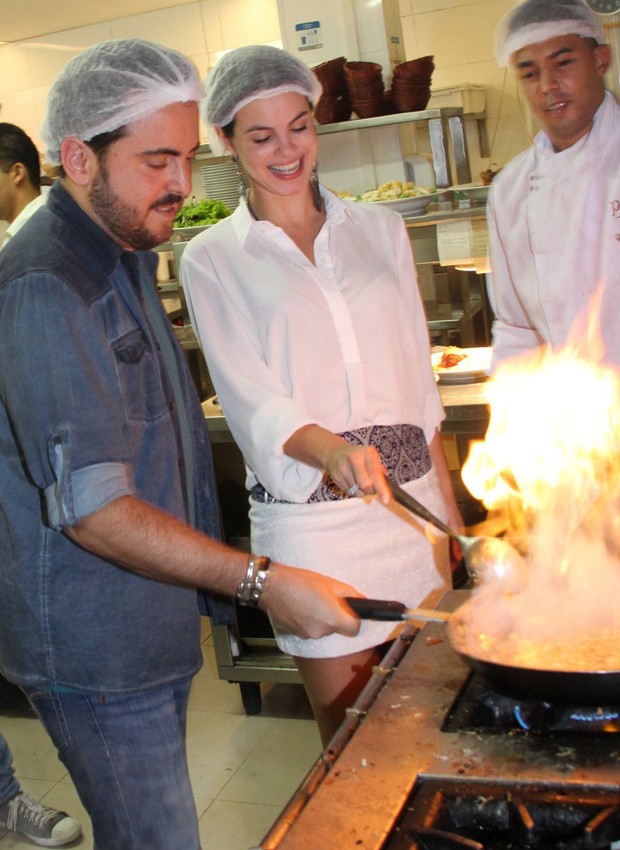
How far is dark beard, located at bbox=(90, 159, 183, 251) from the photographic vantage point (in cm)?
154

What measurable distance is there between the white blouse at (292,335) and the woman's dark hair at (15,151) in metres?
2.11

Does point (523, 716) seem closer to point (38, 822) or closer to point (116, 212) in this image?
point (116, 212)

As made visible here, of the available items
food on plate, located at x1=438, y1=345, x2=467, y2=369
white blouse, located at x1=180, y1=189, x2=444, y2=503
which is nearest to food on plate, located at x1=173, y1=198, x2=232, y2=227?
food on plate, located at x1=438, y1=345, x2=467, y2=369

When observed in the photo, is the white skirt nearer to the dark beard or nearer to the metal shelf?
the dark beard

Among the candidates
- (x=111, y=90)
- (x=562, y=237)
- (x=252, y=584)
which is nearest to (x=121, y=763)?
(x=252, y=584)

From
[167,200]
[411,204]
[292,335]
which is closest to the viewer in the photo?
[167,200]

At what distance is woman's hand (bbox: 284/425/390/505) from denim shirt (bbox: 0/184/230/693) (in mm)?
284

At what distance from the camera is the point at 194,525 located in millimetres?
1761

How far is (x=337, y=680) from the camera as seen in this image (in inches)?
79.6

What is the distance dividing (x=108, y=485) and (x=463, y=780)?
0.63 m

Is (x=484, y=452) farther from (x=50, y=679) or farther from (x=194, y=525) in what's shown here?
(x=50, y=679)

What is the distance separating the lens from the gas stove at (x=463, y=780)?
3.59 feet

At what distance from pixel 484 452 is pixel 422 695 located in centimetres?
96

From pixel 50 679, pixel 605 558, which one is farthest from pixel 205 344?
pixel 605 558
